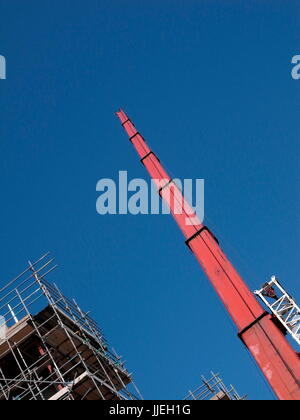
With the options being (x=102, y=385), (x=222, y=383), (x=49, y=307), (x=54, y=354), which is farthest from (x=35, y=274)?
(x=222, y=383)

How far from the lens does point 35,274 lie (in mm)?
22672

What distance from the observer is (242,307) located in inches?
674

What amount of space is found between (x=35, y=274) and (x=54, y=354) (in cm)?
365

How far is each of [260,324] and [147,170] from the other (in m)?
10.6

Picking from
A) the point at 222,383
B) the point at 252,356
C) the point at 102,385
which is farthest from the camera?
the point at 222,383

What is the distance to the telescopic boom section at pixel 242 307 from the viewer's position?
14.9 m

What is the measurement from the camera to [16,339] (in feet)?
66.3

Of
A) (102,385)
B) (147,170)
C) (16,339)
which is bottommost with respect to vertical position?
(102,385)

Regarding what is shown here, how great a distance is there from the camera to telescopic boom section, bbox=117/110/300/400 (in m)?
14.9
